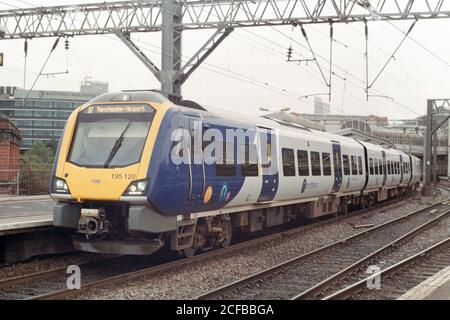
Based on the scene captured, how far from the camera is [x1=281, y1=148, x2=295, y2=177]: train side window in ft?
45.0

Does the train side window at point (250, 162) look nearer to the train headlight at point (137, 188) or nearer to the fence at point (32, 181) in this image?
the train headlight at point (137, 188)

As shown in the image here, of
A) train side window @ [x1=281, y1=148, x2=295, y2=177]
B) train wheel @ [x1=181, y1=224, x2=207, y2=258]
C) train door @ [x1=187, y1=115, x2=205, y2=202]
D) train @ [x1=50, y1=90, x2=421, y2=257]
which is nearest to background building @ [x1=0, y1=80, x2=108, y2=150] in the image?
train side window @ [x1=281, y1=148, x2=295, y2=177]

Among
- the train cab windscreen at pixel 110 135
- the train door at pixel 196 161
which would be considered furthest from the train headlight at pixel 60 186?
the train door at pixel 196 161

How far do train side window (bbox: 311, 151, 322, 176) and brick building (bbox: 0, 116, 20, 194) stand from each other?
39.9 ft

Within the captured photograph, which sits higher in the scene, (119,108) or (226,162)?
(119,108)

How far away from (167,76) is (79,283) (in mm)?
10955

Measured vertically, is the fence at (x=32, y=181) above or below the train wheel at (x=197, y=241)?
above

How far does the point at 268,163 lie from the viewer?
12.8 m

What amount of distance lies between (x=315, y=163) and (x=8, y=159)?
65.0 ft

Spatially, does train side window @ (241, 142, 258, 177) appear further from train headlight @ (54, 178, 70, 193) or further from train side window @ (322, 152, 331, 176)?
train side window @ (322, 152, 331, 176)

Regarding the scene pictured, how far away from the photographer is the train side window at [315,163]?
1588 centimetres

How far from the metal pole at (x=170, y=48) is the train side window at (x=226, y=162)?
297 inches

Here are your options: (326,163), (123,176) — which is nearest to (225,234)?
(123,176)

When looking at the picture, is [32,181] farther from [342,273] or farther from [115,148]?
[342,273]
